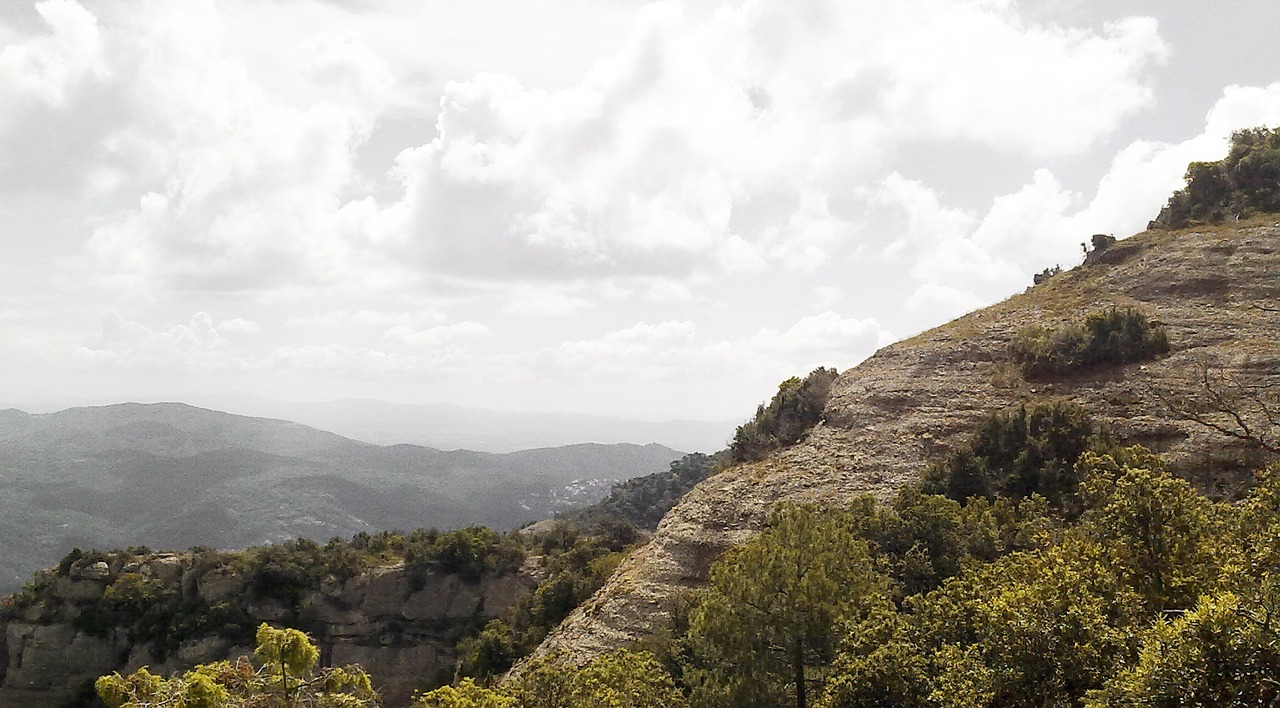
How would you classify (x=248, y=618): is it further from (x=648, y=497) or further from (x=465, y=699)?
(x=648, y=497)

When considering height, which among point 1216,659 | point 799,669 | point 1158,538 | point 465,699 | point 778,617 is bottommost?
point 799,669

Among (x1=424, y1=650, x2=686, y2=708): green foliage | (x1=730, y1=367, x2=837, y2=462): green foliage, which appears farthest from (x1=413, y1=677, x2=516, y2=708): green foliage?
(x1=730, y1=367, x2=837, y2=462): green foliage

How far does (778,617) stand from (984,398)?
75.0 feet

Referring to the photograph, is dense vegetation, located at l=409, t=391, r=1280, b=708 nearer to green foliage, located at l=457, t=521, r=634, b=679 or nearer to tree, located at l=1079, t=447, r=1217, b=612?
tree, located at l=1079, t=447, r=1217, b=612

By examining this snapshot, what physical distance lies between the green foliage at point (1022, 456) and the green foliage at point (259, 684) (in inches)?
959

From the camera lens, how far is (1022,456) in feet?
88.2

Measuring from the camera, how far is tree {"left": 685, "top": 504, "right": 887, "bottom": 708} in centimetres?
1521

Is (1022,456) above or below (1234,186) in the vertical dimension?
below

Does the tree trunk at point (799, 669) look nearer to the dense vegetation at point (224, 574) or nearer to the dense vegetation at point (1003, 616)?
the dense vegetation at point (1003, 616)

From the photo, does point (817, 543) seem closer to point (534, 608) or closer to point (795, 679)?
point (795, 679)

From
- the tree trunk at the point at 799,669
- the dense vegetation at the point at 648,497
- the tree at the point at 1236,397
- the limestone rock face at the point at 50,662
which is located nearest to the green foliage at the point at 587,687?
the tree trunk at the point at 799,669

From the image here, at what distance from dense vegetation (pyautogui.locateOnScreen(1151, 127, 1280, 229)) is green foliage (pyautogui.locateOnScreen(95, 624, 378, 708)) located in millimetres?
52974

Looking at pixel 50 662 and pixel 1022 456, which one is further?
pixel 50 662

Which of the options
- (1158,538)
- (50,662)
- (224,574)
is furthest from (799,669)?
(50,662)
